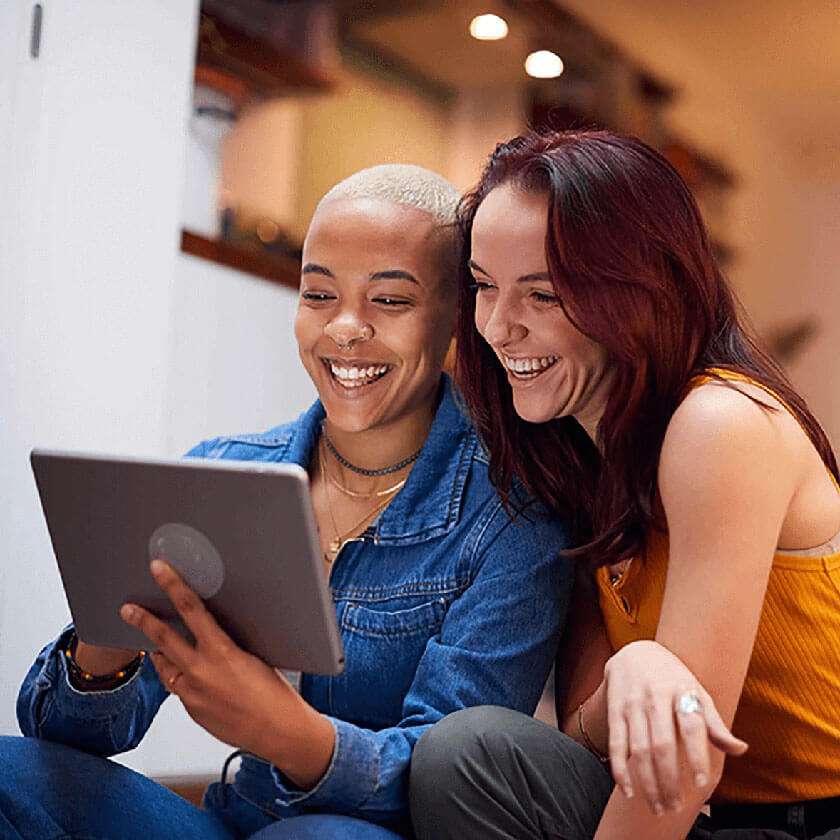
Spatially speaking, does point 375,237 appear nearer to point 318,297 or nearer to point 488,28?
point 318,297

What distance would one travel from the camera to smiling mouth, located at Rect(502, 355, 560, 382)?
3.96 ft

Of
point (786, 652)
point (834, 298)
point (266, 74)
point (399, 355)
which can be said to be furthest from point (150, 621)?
point (834, 298)

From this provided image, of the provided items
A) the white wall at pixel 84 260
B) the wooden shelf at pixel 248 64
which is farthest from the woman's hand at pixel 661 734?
Answer: the wooden shelf at pixel 248 64

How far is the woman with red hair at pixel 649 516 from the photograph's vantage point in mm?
1036

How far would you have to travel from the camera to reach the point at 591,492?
1.29m

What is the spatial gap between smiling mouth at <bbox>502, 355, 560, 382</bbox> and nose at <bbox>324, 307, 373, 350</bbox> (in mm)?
170

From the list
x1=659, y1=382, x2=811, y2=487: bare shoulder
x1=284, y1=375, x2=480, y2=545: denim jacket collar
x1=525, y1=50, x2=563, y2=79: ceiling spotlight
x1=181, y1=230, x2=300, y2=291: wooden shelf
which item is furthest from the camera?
x1=525, y1=50, x2=563, y2=79: ceiling spotlight

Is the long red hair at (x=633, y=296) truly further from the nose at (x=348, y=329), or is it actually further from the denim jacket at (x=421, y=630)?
the nose at (x=348, y=329)

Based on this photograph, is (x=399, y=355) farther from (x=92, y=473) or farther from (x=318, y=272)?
(x=92, y=473)

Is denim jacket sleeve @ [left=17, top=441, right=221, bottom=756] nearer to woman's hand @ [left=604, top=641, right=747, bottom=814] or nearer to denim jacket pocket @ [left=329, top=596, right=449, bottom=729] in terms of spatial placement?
denim jacket pocket @ [left=329, top=596, right=449, bottom=729]

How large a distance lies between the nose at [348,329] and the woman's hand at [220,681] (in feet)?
1.31

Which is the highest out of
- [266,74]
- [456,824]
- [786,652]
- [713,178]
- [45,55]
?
[713,178]

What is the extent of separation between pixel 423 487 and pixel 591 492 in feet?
0.56

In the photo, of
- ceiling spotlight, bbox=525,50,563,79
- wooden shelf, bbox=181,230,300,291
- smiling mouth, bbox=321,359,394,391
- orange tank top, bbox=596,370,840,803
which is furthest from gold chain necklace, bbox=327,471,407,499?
ceiling spotlight, bbox=525,50,563,79
